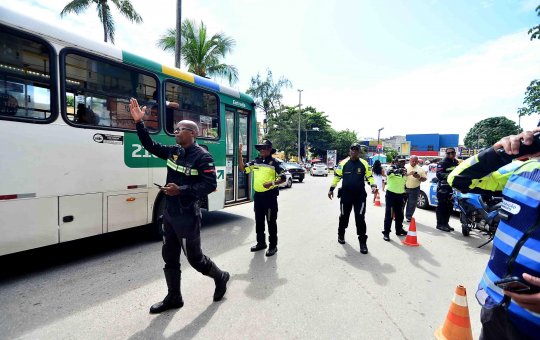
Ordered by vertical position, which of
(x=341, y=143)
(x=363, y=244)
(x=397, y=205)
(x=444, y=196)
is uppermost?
(x=341, y=143)

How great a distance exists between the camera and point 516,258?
55.3 inches

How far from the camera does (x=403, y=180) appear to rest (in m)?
6.41

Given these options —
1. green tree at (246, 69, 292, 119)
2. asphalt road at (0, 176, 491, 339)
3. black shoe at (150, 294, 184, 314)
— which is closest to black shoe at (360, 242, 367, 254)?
asphalt road at (0, 176, 491, 339)

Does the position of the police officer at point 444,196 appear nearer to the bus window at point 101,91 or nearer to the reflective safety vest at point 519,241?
the reflective safety vest at point 519,241

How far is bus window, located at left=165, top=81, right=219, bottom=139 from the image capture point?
5461mm

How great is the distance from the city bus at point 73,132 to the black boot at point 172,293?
1.95 meters

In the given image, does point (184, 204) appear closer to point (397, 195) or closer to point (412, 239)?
point (412, 239)

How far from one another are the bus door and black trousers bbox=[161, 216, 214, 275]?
13.1ft

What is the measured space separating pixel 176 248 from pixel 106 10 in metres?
14.1

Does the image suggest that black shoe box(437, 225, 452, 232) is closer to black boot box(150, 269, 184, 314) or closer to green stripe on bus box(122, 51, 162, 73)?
black boot box(150, 269, 184, 314)

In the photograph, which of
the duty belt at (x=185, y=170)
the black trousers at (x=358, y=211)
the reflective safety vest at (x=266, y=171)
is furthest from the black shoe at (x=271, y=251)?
the duty belt at (x=185, y=170)

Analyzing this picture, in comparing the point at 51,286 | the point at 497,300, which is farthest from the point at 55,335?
the point at 497,300

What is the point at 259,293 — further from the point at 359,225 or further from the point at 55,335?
the point at 359,225

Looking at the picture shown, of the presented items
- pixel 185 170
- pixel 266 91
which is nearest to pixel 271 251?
pixel 185 170
